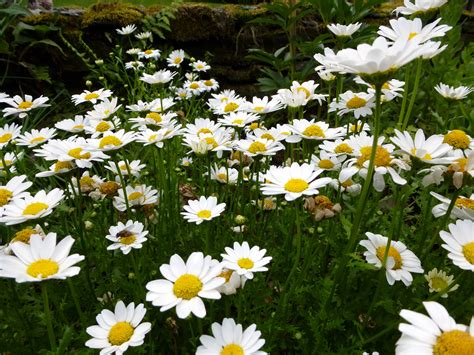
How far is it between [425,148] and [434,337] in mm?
481

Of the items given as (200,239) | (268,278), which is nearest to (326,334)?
(268,278)

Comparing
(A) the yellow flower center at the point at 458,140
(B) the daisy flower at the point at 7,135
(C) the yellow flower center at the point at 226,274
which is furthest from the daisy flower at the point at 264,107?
(B) the daisy flower at the point at 7,135

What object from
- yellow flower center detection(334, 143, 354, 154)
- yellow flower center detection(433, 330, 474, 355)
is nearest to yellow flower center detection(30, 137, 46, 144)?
yellow flower center detection(334, 143, 354, 154)

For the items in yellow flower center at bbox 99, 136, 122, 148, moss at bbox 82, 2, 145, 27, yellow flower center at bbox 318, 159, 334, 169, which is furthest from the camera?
moss at bbox 82, 2, 145, 27

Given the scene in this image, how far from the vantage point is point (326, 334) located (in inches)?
44.9

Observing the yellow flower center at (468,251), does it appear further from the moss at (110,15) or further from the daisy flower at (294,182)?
the moss at (110,15)

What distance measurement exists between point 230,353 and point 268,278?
0.48 m

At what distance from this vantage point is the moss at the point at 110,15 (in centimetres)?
338

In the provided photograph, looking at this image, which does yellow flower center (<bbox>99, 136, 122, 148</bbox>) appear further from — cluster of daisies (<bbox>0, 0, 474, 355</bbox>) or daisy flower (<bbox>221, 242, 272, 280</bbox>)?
daisy flower (<bbox>221, 242, 272, 280</bbox>)

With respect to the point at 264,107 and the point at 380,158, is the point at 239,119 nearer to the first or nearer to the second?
the point at 264,107

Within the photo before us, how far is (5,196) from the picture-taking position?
1.15m

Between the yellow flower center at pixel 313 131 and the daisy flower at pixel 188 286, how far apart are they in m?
0.50

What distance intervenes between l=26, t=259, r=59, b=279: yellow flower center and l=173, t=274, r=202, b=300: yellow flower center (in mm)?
239

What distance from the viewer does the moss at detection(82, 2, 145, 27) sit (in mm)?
3375
